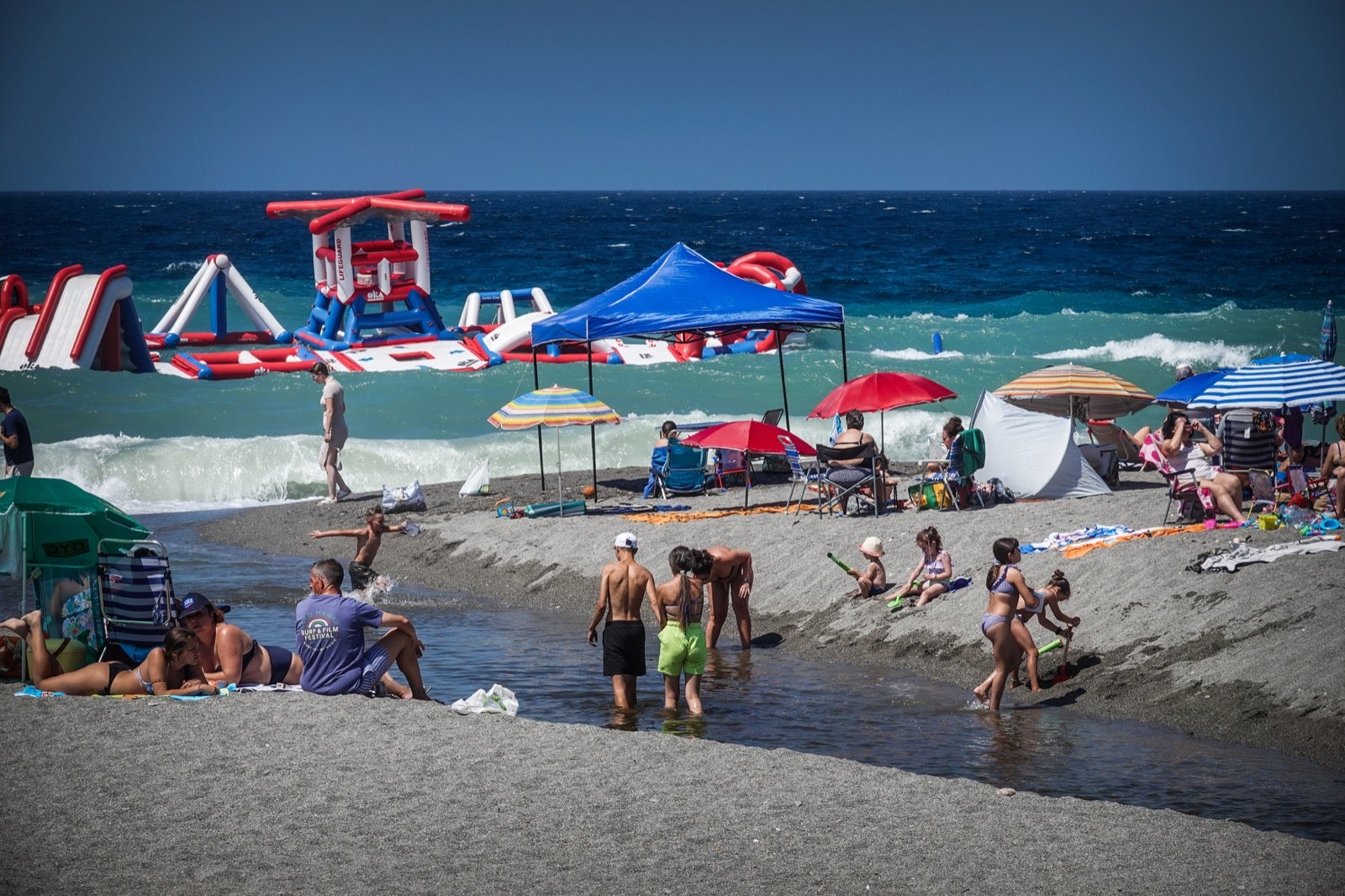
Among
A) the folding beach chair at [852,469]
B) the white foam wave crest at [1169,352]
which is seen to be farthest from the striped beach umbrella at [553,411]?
the white foam wave crest at [1169,352]

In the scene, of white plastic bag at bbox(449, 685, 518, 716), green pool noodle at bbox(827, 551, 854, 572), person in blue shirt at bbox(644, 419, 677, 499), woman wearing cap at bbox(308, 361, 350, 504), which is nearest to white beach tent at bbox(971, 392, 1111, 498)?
green pool noodle at bbox(827, 551, 854, 572)

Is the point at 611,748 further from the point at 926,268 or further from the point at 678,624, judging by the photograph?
the point at 926,268

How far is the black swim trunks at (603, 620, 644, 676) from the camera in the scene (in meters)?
8.98

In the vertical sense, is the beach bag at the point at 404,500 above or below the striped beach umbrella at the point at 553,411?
below

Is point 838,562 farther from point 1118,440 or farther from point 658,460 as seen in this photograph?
point 1118,440

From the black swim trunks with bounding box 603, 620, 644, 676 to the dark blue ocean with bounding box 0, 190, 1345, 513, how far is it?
36.0ft

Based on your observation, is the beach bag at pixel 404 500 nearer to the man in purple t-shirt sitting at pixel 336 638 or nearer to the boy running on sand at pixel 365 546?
the boy running on sand at pixel 365 546

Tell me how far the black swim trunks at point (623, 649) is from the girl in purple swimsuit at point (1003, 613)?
2.12m

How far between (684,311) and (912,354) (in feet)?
63.7

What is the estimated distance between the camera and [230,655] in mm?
8250

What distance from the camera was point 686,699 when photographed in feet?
30.2

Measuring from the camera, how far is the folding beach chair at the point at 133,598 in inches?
329

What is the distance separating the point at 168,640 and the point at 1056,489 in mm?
8726

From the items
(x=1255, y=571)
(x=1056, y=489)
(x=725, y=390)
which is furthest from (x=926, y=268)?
(x=1255, y=571)
